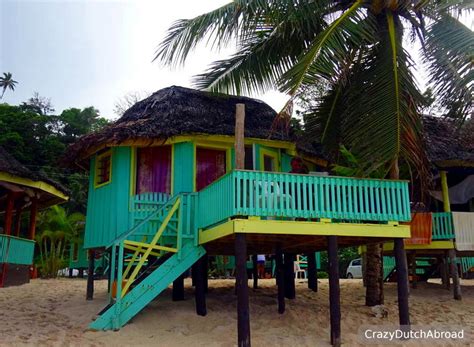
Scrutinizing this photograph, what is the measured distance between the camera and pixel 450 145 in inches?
606

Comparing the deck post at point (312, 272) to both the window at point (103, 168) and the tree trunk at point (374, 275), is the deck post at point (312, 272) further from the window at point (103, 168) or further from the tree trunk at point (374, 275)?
the window at point (103, 168)

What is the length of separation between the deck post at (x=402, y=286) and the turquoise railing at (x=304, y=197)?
25.9 inches

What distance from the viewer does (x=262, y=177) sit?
8.85 metres

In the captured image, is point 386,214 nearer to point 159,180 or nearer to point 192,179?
point 192,179

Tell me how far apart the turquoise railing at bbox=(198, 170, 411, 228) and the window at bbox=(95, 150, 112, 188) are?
3.66 m

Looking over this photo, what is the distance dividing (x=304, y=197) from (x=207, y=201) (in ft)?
6.58

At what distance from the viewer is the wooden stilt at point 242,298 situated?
8.23 m

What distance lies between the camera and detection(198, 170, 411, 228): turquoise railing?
8.70m

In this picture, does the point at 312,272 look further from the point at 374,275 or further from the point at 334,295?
the point at 334,295

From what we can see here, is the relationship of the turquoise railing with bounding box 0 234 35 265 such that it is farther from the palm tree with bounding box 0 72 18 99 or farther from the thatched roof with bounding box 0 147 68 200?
the palm tree with bounding box 0 72 18 99

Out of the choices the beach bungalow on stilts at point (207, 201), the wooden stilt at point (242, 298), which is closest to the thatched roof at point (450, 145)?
the beach bungalow on stilts at point (207, 201)

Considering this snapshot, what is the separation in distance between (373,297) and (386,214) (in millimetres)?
3391

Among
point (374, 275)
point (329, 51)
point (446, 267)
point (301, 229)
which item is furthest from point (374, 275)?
point (329, 51)

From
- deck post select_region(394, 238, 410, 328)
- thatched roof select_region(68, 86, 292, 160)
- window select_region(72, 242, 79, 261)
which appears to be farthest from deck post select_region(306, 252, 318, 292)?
window select_region(72, 242, 79, 261)
